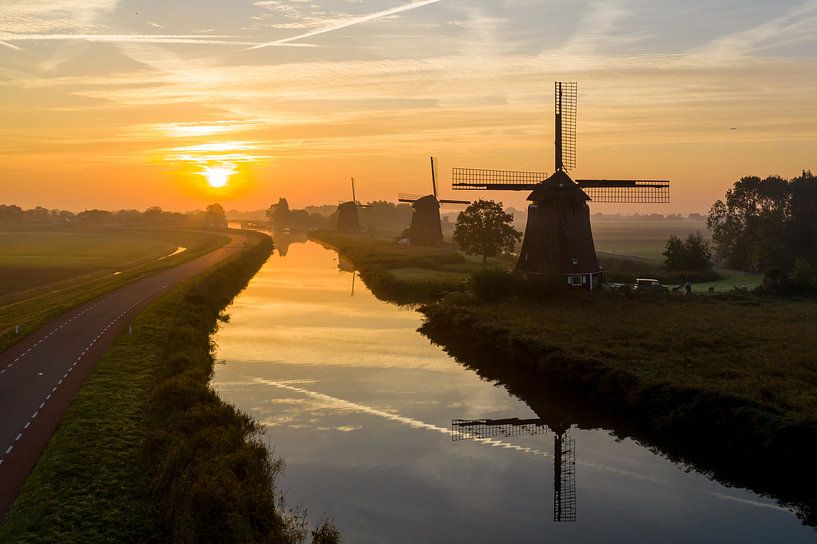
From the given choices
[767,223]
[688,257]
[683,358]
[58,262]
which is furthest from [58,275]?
[767,223]

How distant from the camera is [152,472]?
21.1 metres

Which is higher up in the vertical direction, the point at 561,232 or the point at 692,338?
the point at 561,232

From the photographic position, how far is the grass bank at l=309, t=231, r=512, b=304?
68.3m

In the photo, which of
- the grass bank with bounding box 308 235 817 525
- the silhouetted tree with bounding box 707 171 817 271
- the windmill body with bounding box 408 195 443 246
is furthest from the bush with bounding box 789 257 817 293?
the windmill body with bounding box 408 195 443 246

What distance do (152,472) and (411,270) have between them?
211 ft

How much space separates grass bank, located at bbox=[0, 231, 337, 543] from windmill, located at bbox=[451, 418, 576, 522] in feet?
24.4

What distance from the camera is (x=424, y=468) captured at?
77.7 feet

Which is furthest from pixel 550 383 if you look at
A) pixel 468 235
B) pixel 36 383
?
pixel 468 235

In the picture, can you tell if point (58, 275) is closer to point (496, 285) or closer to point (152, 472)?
point (496, 285)

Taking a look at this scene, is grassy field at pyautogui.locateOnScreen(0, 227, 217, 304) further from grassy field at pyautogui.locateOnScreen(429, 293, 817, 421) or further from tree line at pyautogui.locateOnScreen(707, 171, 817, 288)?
tree line at pyautogui.locateOnScreen(707, 171, 817, 288)

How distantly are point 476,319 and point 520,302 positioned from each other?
6.55m

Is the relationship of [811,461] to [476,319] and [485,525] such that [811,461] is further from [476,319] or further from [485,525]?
[476,319]

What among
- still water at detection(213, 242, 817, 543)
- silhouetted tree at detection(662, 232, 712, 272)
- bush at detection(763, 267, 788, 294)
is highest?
silhouetted tree at detection(662, 232, 712, 272)

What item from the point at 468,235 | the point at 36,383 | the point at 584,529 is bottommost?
the point at 584,529
